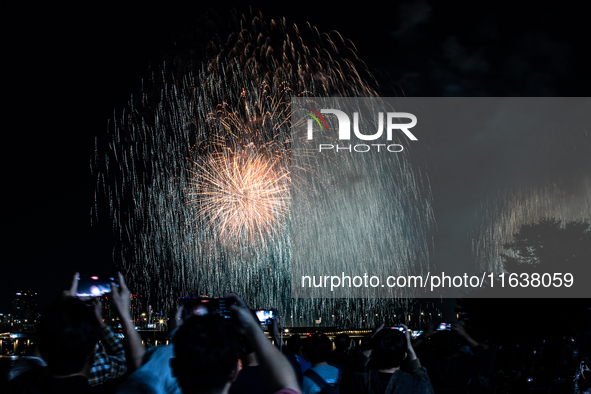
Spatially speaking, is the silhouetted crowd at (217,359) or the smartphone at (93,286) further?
the smartphone at (93,286)

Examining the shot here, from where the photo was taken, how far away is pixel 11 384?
10.8 ft

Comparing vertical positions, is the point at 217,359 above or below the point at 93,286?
below

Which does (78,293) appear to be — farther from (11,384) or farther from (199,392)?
(199,392)

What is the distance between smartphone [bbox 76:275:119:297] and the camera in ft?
13.6

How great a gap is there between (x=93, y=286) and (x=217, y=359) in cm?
247

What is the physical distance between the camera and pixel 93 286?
13.8ft

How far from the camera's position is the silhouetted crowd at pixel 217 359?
7.11 ft

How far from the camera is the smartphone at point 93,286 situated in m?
4.16

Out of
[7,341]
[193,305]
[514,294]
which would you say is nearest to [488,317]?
[514,294]

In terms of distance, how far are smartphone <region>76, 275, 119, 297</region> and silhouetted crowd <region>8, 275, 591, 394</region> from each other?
0.12m

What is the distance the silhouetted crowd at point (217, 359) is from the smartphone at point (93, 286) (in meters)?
0.12

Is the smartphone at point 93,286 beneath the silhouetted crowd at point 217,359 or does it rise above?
above

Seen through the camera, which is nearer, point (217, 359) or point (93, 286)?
point (217, 359)

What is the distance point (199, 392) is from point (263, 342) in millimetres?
340
